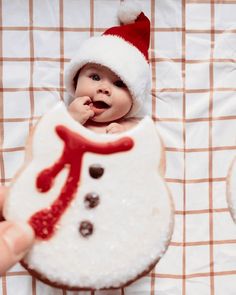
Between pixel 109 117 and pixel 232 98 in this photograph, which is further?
pixel 232 98

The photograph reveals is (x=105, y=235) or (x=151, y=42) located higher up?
(x=151, y=42)

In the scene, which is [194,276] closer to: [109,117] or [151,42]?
[109,117]

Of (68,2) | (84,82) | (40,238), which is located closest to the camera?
(40,238)

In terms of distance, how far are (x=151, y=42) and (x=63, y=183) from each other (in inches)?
20.0

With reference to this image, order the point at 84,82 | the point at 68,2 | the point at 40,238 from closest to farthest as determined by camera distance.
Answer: the point at 40,238 < the point at 84,82 < the point at 68,2

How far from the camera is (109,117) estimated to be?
1056 mm

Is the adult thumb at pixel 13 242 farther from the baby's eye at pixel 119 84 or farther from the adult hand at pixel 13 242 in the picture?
the baby's eye at pixel 119 84

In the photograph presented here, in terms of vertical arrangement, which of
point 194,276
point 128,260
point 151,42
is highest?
point 151,42

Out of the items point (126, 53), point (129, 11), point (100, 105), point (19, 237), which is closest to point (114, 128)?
point (100, 105)

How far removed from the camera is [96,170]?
2.58 ft

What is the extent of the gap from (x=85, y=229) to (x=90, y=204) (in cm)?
4

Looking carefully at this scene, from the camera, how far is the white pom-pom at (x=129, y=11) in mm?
1096

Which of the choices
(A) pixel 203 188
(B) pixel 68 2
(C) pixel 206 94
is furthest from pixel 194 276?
(B) pixel 68 2

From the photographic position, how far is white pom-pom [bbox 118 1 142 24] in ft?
3.59
